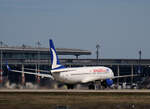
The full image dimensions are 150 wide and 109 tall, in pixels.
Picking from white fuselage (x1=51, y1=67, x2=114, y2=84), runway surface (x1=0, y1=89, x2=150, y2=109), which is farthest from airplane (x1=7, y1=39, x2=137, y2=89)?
runway surface (x1=0, y1=89, x2=150, y2=109)

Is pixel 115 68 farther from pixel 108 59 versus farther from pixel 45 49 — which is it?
pixel 45 49

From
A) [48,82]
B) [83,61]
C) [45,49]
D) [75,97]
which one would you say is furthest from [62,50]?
[75,97]

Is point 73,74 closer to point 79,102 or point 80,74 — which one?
point 80,74

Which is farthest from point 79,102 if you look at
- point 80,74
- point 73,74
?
point 80,74

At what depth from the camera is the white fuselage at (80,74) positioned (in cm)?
8961

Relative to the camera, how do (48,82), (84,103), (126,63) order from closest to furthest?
(84,103)
(48,82)
(126,63)

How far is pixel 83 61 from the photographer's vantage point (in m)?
170

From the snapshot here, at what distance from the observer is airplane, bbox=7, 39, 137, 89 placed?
89688 mm

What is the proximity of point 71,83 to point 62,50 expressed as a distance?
106091 millimetres

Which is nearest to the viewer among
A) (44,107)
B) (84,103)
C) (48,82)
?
(44,107)

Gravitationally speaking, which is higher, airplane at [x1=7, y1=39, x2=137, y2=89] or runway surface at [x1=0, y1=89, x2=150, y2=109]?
airplane at [x1=7, y1=39, x2=137, y2=89]

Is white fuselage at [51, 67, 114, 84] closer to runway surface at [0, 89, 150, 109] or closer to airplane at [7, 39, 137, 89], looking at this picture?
airplane at [7, 39, 137, 89]

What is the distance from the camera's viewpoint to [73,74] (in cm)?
9238

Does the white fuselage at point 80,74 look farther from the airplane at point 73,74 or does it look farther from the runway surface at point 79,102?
the runway surface at point 79,102
